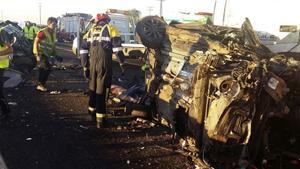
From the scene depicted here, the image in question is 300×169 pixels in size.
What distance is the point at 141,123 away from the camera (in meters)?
7.08

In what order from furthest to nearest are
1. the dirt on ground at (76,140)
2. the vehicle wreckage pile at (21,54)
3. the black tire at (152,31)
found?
the vehicle wreckage pile at (21,54)
the black tire at (152,31)
the dirt on ground at (76,140)

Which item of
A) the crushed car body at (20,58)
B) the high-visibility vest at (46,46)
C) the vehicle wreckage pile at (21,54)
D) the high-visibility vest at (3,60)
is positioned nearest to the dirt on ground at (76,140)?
the high-visibility vest at (3,60)

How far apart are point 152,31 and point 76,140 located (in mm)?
2094

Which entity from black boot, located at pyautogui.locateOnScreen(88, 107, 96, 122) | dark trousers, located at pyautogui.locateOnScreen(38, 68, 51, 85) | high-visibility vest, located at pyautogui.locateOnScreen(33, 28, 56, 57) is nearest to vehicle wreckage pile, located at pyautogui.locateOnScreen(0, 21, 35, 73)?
dark trousers, located at pyautogui.locateOnScreen(38, 68, 51, 85)

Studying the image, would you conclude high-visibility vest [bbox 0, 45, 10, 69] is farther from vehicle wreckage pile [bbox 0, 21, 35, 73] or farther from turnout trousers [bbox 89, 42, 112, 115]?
vehicle wreckage pile [bbox 0, 21, 35, 73]

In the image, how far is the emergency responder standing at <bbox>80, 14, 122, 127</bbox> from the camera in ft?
21.8

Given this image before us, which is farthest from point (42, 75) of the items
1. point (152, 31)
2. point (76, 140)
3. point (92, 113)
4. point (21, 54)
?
point (76, 140)

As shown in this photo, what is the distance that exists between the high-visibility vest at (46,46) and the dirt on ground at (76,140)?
131 centimetres

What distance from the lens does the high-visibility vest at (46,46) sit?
937 centimetres

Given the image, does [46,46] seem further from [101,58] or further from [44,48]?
[101,58]

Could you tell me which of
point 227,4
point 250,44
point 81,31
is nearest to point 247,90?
point 250,44

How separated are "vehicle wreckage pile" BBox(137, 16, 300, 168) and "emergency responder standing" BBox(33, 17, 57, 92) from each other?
4336mm

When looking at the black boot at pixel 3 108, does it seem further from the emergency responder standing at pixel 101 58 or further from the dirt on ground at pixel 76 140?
the emergency responder standing at pixel 101 58

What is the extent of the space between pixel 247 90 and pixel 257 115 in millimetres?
307
